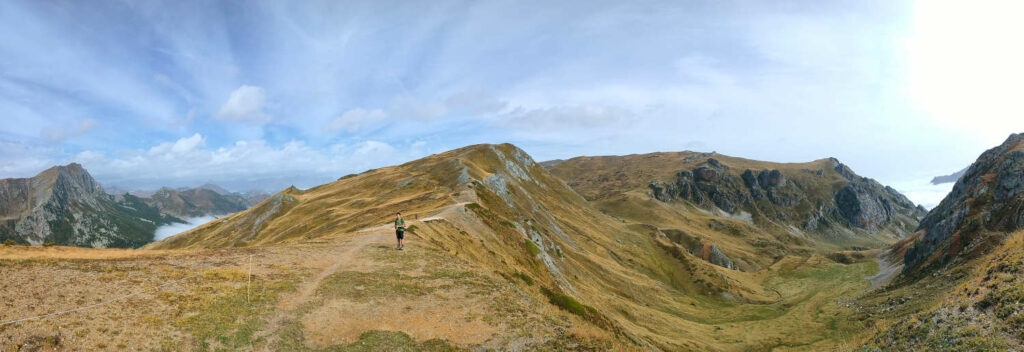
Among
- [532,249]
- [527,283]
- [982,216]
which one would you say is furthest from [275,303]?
[982,216]

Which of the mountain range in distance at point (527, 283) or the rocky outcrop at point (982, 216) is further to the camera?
the rocky outcrop at point (982, 216)

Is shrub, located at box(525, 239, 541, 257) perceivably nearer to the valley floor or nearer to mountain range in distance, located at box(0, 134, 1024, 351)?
mountain range in distance, located at box(0, 134, 1024, 351)

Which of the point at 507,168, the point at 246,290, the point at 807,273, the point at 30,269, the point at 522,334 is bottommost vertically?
the point at 807,273

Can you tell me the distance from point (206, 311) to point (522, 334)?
15.4m

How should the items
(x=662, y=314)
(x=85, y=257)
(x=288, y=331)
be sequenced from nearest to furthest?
(x=288, y=331) < (x=85, y=257) < (x=662, y=314)

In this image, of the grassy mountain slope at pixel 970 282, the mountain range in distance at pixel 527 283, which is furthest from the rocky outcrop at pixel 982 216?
the mountain range in distance at pixel 527 283

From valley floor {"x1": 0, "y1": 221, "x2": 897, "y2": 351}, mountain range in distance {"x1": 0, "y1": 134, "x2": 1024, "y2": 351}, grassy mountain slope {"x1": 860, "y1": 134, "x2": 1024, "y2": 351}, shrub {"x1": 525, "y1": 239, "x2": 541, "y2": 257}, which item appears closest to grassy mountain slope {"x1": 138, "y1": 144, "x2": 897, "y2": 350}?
shrub {"x1": 525, "y1": 239, "x2": 541, "y2": 257}

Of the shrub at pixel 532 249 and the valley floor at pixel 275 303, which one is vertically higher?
the valley floor at pixel 275 303

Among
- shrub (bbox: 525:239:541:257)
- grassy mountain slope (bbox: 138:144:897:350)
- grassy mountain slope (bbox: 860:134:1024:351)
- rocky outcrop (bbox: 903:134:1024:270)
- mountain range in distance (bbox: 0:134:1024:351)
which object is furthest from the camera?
rocky outcrop (bbox: 903:134:1024:270)

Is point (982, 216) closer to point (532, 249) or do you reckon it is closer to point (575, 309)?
point (532, 249)

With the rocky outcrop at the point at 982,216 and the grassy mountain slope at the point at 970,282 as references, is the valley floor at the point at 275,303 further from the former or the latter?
the rocky outcrop at the point at 982,216

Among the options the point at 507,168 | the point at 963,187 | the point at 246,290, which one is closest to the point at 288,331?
the point at 246,290

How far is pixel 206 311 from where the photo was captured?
18.9 meters

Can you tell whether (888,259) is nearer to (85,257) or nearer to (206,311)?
(206,311)
